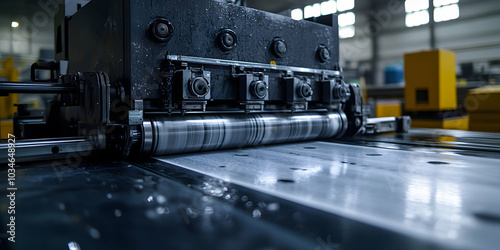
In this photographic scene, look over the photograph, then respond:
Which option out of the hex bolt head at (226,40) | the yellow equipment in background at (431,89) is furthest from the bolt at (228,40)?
the yellow equipment in background at (431,89)

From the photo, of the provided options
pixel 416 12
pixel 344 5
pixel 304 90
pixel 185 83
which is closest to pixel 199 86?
pixel 185 83

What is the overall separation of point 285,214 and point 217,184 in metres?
0.41

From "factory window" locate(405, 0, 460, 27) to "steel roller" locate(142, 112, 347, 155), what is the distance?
10971 mm

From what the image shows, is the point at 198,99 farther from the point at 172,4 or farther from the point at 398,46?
the point at 398,46

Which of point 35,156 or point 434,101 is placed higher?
point 434,101

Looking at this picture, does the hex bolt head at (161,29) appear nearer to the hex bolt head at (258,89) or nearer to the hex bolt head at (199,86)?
the hex bolt head at (199,86)

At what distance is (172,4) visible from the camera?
2014mm

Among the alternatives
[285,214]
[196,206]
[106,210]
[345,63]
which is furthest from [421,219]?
[345,63]

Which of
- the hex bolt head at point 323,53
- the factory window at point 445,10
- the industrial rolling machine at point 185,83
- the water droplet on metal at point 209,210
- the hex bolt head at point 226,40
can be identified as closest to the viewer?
the water droplet on metal at point 209,210

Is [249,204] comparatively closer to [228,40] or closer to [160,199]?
[160,199]

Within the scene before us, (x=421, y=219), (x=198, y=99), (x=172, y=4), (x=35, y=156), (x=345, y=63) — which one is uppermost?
(x=345, y=63)

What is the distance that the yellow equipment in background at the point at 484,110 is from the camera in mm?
3914

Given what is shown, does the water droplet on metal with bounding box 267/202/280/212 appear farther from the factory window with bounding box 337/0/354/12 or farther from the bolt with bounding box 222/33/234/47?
the factory window with bounding box 337/0/354/12

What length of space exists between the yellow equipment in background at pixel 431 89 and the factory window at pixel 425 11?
783 cm
